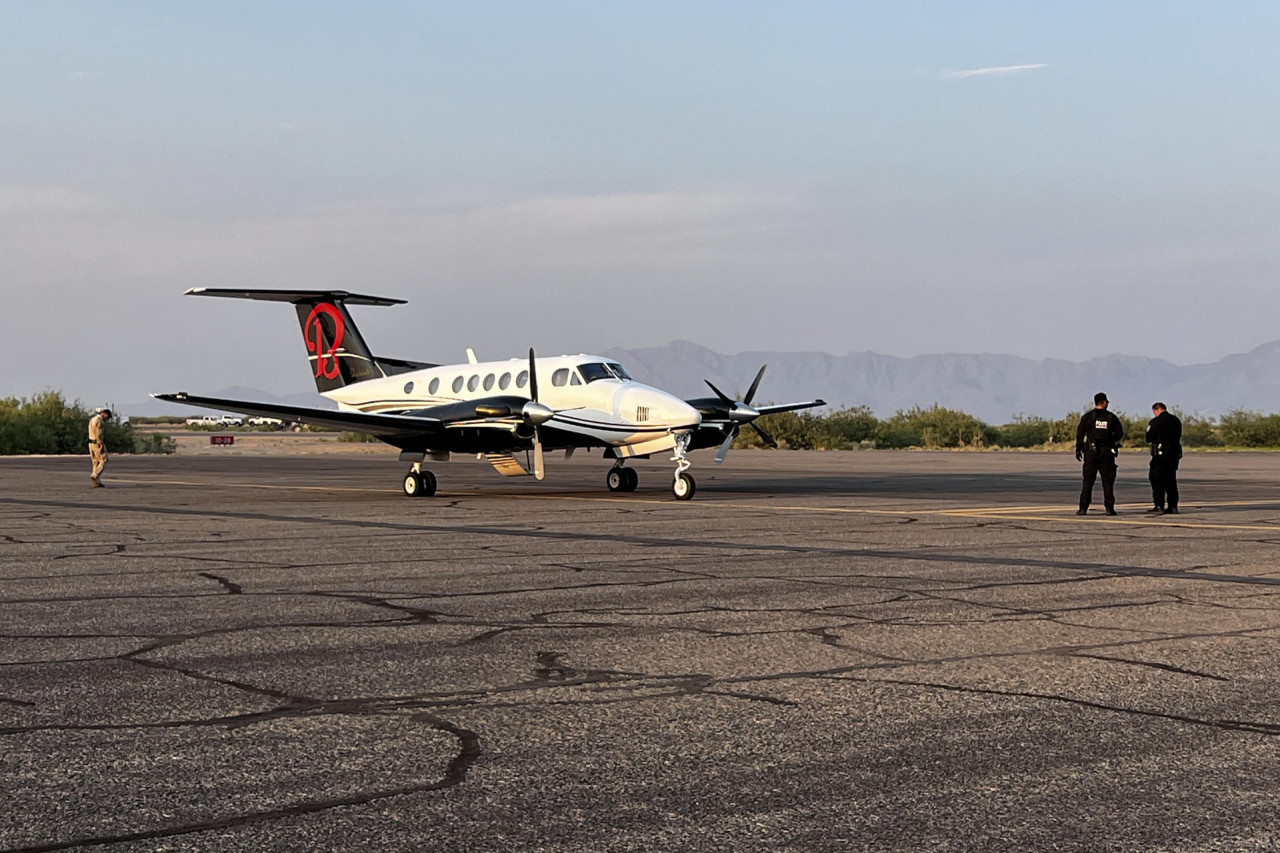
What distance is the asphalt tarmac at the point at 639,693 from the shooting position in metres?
4.92

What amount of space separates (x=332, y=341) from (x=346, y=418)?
5.38 m

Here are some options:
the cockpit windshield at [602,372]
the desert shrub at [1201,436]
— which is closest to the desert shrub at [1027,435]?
the desert shrub at [1201,436]

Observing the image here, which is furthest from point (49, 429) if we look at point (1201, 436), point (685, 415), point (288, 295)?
point (1201, 436)

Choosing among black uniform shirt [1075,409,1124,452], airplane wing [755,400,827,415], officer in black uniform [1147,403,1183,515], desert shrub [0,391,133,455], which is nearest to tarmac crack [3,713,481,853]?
black uniform shirt [1075,409,1124,452]

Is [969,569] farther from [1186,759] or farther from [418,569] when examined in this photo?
[1186,759]

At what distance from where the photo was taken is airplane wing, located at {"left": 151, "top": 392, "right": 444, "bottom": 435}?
25.5 meters

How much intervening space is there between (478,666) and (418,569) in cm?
559

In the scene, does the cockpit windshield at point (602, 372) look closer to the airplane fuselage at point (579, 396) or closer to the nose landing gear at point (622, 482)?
the airplane fuselage at point (579, 396)

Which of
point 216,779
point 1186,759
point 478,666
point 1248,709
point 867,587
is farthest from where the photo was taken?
point 867,587

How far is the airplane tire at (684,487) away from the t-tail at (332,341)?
26.9 ft

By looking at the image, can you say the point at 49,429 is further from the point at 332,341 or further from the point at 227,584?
the point at 227,584

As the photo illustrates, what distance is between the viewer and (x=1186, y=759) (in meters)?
5.80

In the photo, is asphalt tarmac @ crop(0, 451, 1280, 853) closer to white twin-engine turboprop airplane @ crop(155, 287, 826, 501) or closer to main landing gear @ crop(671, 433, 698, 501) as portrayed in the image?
main landing gear @ crop(671, 433, 698, 501)

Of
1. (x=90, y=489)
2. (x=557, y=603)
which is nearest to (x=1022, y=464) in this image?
(x=90, y=489)
